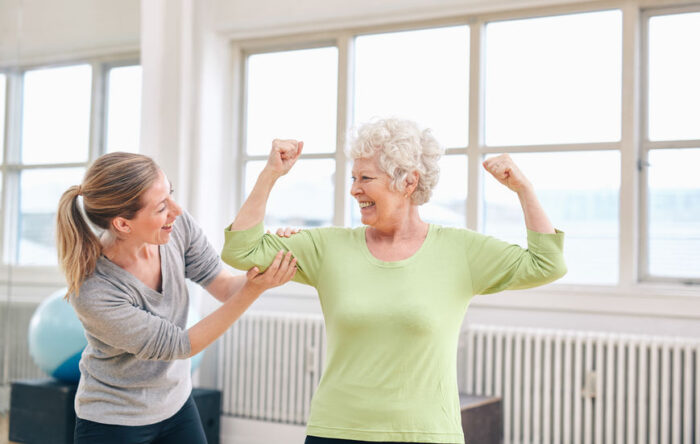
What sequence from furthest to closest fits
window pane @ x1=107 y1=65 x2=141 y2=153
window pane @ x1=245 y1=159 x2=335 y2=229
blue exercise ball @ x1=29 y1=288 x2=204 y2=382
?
window pane @ x1=245 y1=159 x2=335 y2=229 → window pane @ x1=107 y1=65 x2=141 y2=153 → blue exercise ball @ x1=29 y1=288 x2=204 y2=382

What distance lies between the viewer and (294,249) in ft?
5.81

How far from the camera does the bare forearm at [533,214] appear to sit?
1.66 metres

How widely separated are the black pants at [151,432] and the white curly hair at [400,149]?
2.68 ft

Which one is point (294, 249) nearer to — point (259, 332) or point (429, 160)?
point (429, 160)

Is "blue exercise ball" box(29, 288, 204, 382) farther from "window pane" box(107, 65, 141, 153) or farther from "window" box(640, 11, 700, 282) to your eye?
"window" box(640, 11, 700, 282)

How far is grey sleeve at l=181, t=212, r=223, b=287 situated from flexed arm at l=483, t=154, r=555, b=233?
85cm

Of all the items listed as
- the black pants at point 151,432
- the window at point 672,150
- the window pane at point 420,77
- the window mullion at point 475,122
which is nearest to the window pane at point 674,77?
the window at point 672,150

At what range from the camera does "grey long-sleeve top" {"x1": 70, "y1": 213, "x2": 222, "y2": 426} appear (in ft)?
5.75

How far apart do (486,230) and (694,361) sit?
1.19m

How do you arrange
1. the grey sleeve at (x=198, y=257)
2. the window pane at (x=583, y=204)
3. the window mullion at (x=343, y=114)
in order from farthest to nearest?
1. the window mullion at (x=343, y=114)
2. the window pane at (x=583, y=204)
3. the grey sleeve at (x=198, y=257)

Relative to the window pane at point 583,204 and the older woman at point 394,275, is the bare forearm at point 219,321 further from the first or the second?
the window pane at point 583,204

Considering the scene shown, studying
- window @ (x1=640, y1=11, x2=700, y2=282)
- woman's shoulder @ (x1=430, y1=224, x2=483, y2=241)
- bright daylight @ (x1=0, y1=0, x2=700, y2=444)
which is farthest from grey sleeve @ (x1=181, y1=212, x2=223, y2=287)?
window @ (x1=640, y1=11, x2=700, y2=282)

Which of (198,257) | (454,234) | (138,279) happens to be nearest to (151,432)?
(138,279)

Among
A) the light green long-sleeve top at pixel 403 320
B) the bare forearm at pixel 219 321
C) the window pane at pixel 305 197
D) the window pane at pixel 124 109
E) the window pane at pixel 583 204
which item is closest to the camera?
the light green long-sleeve top at pixel 403 320
